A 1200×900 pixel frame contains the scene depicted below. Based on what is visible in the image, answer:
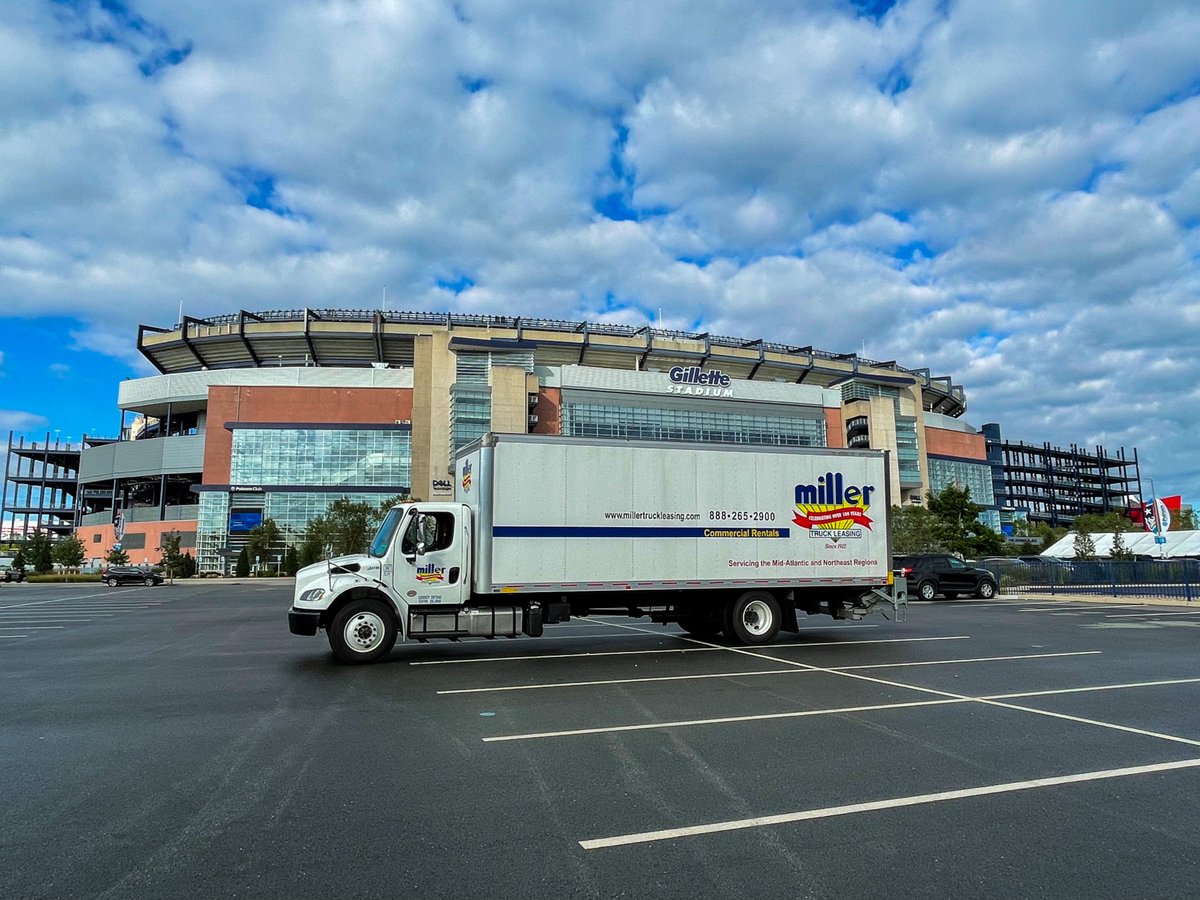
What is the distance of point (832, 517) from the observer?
13891 mm

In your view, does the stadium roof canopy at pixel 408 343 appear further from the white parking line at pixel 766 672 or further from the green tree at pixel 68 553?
the white parking line at pixel 766 672

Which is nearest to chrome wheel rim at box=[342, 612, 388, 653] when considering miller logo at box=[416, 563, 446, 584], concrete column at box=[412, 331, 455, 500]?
miller logo at box=[416, 563, 446, 584]

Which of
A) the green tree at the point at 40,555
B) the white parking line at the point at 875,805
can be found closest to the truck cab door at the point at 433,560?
the white parking line at the point at 875,805

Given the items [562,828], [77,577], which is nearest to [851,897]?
[562,828]

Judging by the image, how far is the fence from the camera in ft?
91.4

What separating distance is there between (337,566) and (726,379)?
252 ft

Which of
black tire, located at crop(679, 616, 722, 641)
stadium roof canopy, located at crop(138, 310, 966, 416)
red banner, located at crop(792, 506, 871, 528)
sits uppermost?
stadium roof canopy, located at crop(138, 310, 966, 416)

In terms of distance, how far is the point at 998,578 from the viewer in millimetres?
32188

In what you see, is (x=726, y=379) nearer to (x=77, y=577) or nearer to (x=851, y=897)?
(x=77, y=577)

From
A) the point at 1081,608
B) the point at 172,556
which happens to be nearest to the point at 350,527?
the point at 172,556

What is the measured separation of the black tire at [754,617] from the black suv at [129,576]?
49.5m

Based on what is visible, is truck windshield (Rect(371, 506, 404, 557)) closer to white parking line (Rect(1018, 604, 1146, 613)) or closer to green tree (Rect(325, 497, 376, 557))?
white parking line (Rect(1018, 604, 1146, 613))

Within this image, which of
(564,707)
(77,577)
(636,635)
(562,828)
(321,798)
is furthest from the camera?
(77,577)

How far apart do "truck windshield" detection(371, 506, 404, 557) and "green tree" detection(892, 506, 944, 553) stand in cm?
3279
